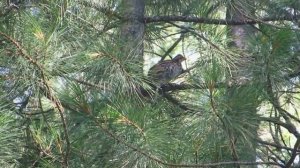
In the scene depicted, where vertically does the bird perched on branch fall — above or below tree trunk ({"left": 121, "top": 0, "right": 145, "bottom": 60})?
below

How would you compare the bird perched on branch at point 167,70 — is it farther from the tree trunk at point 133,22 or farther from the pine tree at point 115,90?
the pine tree at point 115,90

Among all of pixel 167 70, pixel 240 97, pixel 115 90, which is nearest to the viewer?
pixel 240 97

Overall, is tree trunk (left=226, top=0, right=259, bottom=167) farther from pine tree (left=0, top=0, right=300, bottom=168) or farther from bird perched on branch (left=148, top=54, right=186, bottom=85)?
bird perched on branch (left=148, top=54, right=186, bottom=85)

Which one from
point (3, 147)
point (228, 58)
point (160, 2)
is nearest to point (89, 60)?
point (3, 147)

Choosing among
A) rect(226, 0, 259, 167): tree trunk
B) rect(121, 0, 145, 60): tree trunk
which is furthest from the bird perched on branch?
rect(226, 0, 259, 167): tree trunk

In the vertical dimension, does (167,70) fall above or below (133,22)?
below

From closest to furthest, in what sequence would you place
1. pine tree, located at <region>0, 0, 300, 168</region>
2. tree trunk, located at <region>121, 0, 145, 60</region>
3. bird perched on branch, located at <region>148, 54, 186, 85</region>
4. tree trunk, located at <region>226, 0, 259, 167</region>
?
1. pine tree, located at <region>0, 0, 300, 168</region>
2. tree trunk, located at <region>226, 0, 259, 167</region>
3. tree trunk, located at <region>121, 0, 145, 60</region>
4. bird perched on branch, located at <region>148, 54, 186, 85</region>

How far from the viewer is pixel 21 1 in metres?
3.18

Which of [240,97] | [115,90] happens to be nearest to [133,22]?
[115,90]

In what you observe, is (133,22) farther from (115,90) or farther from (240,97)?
(240,97)

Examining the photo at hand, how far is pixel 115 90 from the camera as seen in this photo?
3281mm

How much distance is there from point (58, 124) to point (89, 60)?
1.69 feet

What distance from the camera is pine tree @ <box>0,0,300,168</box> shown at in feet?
9.03

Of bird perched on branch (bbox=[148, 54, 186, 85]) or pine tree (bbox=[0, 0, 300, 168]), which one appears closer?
pine tree (bbox=[0, 0, 300, 168])
